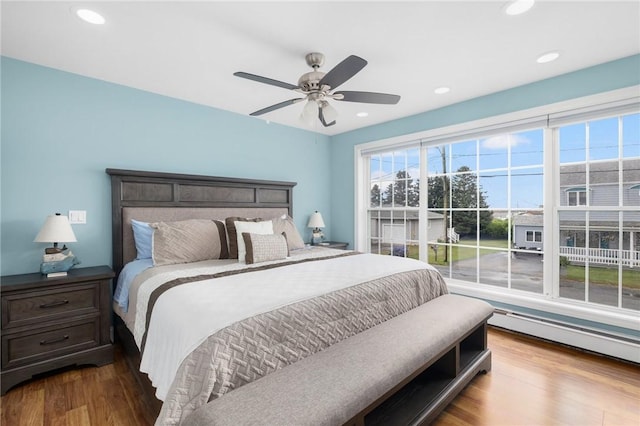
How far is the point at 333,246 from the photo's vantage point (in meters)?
4.37

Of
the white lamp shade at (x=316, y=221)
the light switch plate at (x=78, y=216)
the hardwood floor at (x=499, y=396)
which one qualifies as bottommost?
the hardwood floor at (x=499, y=396)

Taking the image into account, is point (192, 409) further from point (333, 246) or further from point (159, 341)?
point (333, 246)

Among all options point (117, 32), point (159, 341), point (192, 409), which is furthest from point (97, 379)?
point (117, 32)

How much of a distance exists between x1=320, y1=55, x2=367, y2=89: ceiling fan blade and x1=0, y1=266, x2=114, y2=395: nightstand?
232 cm

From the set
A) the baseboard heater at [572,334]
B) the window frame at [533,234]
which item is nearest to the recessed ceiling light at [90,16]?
the window frame at [533,234]

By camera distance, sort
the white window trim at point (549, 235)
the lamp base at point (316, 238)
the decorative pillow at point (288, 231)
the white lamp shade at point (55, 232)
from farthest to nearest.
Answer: the lamp base at point (316, 238), the decorative pillow at point (288, 231), the white window trim at point (549, 235), the white lamp shade at point (55, 232)

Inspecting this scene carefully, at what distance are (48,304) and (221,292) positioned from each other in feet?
5.08

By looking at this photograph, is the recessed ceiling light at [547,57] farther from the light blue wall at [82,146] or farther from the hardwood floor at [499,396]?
the light blue wall at [82,146]

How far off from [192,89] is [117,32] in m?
0.99

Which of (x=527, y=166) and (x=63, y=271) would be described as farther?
(x=527, y=166)

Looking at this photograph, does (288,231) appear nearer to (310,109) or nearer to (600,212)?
(310,109)

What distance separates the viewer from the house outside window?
2.63 metres

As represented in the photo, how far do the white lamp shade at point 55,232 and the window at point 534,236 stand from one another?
422 cm

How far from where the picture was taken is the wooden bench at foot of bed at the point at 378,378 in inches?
43.7
